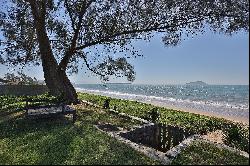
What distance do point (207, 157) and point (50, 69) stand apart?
15.7 m

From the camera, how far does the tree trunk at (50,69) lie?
74.5 feet

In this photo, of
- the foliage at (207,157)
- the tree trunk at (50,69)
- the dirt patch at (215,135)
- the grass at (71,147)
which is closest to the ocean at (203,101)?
the tree trunk at (50,69)

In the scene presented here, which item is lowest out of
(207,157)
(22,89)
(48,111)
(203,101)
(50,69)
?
(203,101)

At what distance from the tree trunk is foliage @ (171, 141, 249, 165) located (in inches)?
543

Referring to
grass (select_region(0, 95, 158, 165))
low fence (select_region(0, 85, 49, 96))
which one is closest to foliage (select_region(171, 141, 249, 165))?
grass (select_region(0, 95, 158, 165))

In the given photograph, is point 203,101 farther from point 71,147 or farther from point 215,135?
point 71,147

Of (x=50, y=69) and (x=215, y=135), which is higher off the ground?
(x=50, y=69)

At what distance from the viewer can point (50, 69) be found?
23484mm

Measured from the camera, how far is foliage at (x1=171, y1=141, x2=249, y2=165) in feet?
32.3

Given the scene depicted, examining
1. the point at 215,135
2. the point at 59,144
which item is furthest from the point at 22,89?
the point at 59,144

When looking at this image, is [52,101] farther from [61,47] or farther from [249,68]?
[249,68]

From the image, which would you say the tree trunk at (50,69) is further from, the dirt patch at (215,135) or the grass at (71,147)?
the dirt patch at (215,135)

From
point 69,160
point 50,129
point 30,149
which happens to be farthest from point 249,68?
point 50,129

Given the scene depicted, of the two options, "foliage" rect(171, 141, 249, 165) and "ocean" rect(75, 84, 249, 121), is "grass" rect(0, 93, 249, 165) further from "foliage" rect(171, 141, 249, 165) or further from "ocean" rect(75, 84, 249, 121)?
"ocean" rect(75, 84, 249, 121)
